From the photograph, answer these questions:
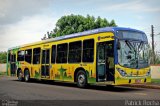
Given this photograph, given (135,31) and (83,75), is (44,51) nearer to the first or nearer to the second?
(83,75)

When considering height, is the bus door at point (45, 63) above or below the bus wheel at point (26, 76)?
above

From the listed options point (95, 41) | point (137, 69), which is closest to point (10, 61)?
point (95, 41)

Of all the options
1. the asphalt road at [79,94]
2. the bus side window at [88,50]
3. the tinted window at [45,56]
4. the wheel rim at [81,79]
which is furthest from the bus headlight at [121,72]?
the tinted window at [45,56]

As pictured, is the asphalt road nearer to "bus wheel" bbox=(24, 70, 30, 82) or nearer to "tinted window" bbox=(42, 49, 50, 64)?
"tinted window" bbox=(42, 49, 50, 64)

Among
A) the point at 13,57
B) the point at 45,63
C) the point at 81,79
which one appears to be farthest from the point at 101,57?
the point at 13,57

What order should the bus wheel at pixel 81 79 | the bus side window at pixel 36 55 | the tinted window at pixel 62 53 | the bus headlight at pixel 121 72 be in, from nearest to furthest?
1. the bus headlight at pixel 121 72
2. the bus wheel at pixel 81 79
3. the tinted window at pixel 62 53
4. the bus side window at pixel 36 55

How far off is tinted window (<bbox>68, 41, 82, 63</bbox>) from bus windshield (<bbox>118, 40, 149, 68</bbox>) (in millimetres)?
3506

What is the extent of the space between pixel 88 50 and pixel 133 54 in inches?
111

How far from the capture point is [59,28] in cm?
5538

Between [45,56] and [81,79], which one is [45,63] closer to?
[45,56]

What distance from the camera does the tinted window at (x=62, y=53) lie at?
22.0 meters

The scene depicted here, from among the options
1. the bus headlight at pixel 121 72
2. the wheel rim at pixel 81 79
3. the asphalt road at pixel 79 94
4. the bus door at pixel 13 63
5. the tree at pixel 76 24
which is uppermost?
the tree at pixel 76 24

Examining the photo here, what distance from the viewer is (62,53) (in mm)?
22344

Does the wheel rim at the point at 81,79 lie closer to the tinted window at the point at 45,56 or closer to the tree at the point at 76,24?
the tinted window at the point at 45,56
